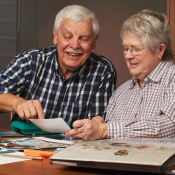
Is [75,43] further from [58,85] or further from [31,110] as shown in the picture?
[31,110]

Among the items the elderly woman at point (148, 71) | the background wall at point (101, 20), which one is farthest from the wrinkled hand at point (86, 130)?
the background wall at point (101, 20)

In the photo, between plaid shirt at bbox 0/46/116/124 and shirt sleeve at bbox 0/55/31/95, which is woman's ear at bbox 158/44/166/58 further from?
shirt sleeve at bbox 0/55/31/95

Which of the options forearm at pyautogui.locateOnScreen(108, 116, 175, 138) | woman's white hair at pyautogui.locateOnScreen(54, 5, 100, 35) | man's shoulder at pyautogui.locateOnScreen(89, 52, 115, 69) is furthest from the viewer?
man's shoulder at pyautogui.locateOnScreen(89, 52, 115, 69)

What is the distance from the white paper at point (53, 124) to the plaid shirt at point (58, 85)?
591mm

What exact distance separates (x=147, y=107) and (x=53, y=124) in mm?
452

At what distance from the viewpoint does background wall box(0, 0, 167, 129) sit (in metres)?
5.12

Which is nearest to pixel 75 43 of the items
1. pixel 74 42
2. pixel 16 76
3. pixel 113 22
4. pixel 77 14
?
pixel 74 42

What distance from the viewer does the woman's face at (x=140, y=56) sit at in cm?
198

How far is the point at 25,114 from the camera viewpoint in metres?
1.90

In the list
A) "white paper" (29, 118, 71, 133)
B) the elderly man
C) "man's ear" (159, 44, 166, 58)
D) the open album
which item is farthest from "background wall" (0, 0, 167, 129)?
the open album

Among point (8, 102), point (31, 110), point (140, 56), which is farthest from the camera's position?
point (8, 102)

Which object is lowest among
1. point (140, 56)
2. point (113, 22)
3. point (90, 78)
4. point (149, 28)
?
point (90, 78)

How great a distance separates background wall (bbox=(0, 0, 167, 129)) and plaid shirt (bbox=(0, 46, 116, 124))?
2625 mm

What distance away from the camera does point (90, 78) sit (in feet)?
7.84
